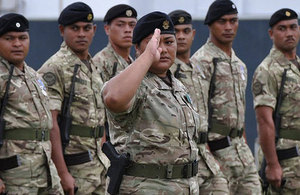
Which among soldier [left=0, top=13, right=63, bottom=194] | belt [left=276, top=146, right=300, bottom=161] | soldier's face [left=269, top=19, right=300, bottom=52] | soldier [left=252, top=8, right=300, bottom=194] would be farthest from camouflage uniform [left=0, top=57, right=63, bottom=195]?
soldier's face [left=269, top=19, right=300, bottom=52]

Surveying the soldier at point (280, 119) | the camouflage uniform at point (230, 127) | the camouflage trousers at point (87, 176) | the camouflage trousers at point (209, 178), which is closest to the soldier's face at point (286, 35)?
the soldier at point (280, 119)

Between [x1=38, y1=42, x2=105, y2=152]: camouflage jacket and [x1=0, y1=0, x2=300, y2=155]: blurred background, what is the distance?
5190 millimetres

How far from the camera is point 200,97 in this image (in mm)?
9031

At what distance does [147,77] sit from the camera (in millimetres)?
6305

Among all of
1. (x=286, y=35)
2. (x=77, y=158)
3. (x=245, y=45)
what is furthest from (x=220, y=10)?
(x=245, y=45)

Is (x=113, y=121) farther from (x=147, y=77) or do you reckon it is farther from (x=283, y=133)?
(x=283, y=133)

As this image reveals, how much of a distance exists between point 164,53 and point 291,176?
3691 millimetres

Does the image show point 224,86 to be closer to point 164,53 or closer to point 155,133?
point 164,53

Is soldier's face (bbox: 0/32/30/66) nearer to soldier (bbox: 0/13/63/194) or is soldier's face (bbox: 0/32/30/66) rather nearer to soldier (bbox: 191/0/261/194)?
soldier (bbox: 0/13/63/194)

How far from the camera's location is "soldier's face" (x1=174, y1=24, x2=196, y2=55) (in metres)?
9.30

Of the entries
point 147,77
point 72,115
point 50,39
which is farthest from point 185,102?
point 50,39

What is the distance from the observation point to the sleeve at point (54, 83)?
28.2 ft

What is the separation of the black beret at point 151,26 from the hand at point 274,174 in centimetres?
341

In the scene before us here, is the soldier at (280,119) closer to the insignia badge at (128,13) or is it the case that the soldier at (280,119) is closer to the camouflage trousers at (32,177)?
the insignia badge at (128,13)
